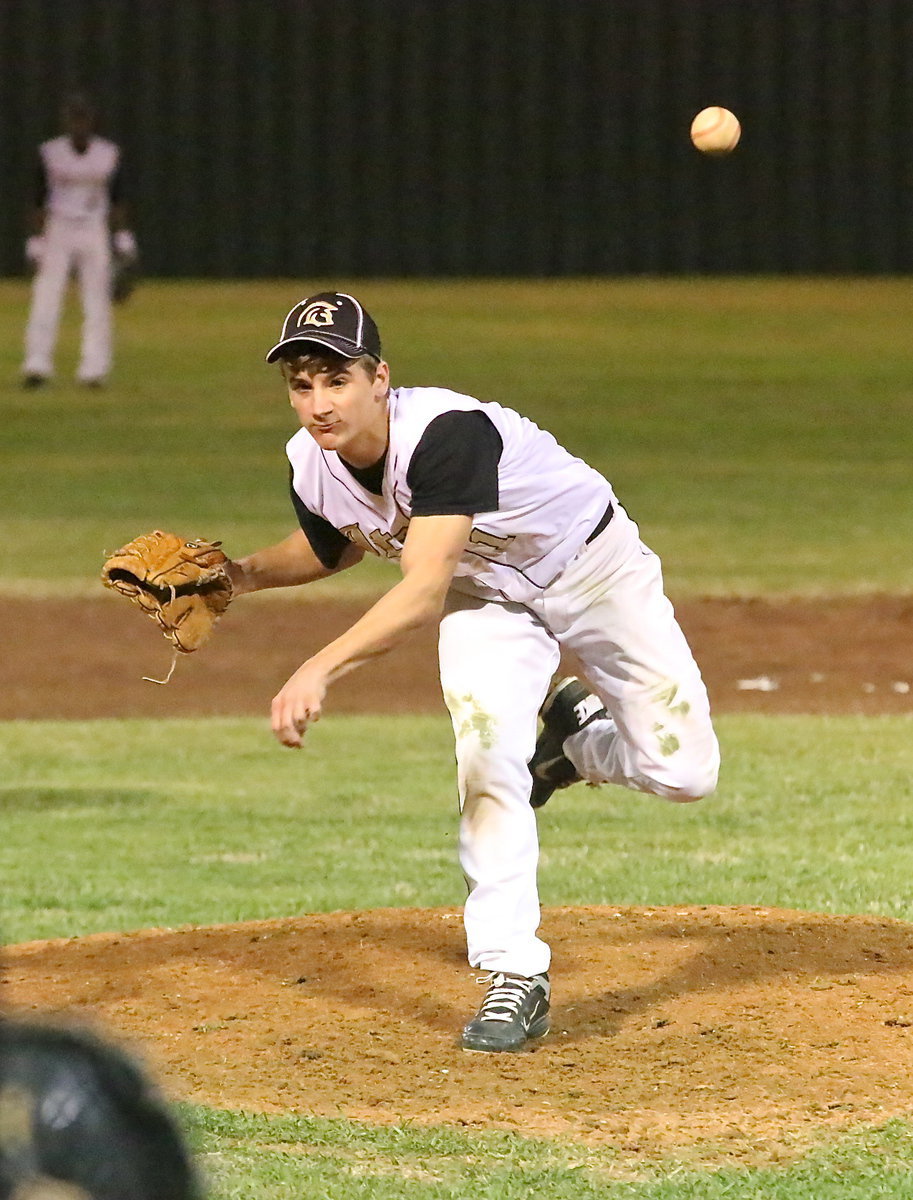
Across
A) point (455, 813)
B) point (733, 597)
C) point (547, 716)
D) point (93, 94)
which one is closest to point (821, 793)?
point (455, 813)

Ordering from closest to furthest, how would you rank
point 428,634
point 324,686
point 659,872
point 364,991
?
point 324,686 < point 364,991 < point 659,872 < point 428,634

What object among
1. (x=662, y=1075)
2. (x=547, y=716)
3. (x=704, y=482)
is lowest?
(x=704, y=482)

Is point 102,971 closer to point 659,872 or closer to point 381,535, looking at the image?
point 381,535

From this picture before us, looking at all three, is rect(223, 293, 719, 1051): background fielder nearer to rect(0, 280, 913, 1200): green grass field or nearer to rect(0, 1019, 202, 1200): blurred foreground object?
rect(0, 280, 913, 1200): green grass field

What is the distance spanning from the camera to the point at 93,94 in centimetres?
→ 3438

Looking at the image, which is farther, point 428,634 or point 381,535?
point 428,634

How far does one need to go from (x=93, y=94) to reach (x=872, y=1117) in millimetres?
32107

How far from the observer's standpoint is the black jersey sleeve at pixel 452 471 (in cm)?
434

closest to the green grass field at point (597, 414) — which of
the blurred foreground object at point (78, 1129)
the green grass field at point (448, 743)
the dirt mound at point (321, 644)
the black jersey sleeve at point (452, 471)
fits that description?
the green grass field at point (448, 743)

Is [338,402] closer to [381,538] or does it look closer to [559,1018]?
[381,538]

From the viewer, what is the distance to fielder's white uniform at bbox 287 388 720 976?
4559 mm

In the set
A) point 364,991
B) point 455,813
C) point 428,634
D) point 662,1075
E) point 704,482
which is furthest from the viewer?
point 704,482

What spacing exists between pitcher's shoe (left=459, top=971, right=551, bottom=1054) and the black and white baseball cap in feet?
4.41

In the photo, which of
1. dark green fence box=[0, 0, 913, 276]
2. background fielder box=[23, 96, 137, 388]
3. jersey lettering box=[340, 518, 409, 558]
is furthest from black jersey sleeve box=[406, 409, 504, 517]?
dark green fence box=[0, 0, 913, 276]
